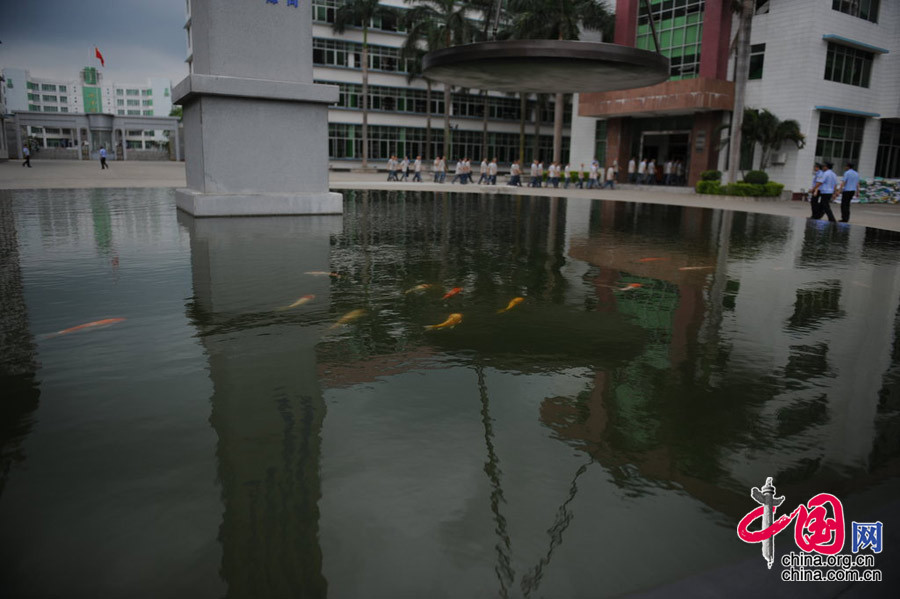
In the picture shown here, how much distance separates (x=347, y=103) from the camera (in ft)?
196

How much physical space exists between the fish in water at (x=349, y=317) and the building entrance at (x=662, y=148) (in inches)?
1456

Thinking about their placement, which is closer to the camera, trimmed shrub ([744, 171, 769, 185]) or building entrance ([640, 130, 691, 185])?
trimmed shrub ([744, 171, 769, 185])

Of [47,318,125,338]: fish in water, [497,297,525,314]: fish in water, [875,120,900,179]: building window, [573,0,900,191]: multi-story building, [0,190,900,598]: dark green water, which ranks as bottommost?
[0,190,900,598]: dark green water

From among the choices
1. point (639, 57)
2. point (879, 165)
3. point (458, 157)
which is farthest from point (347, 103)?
point (639, 57)

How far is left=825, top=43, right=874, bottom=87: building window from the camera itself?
3309cm

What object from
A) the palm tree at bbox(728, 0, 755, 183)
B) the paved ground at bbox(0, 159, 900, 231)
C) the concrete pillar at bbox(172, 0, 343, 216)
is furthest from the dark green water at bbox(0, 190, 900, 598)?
the palm tree at bbox(728, 0, 755, 183)

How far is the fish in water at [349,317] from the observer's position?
5.45 meters

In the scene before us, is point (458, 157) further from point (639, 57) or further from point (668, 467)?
point (668, 467)

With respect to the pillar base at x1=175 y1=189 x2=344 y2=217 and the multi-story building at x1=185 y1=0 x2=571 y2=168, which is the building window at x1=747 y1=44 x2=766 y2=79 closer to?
the multi-story building at x1=185 y1=0 x2=571 y2=168

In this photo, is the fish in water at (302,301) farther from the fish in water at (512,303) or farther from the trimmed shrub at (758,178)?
the trimmed shrub at (758,178)

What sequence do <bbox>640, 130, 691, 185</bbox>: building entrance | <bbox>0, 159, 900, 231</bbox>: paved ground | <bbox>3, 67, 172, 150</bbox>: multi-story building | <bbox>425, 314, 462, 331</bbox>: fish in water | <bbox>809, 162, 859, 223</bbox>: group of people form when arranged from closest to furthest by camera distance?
<bbox>425, 314, 462, 331</bbox>: fish in water → <bbox>809, 162, 859, 223</bbox>: group of people → <bbox>0, 159, 900, 231</bbox>: paved ground → <bbox>640, 130, 691, 185</bbox>: building entrance → <bbox>3, 67, 172, 150</bbox>: multi-story building

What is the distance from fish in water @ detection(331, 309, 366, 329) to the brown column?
1339 inches

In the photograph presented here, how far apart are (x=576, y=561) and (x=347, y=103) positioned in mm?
60974

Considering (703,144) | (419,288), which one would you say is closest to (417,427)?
(419,288)
